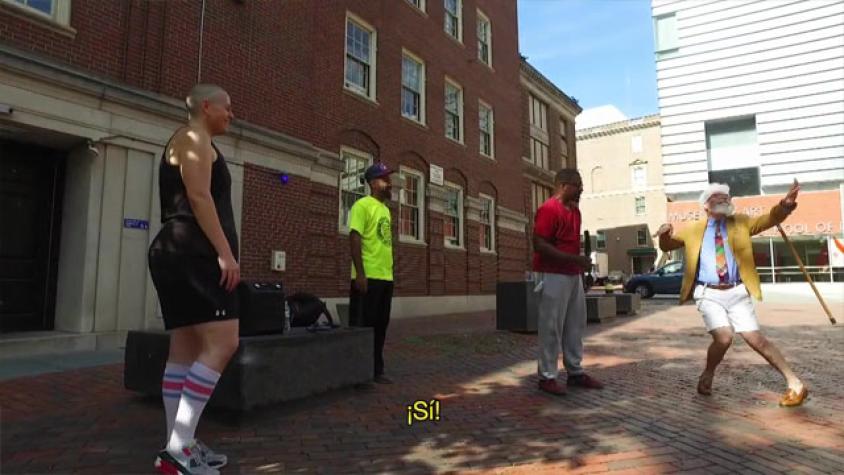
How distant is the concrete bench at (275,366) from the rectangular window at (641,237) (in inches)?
1858

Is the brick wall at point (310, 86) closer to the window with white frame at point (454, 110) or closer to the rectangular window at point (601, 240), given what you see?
the window with white frame at point (454, 110)

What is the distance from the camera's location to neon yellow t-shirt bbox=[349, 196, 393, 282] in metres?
4.85

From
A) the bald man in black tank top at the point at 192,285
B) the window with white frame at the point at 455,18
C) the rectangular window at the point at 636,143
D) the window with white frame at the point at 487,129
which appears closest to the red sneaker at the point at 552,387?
the bald man in black tank top at the point at 192,285

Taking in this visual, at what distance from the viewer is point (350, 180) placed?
12.8 meters

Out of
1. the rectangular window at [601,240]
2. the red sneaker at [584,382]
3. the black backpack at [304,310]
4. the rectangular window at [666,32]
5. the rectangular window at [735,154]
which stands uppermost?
the rectangular window at [666,32]

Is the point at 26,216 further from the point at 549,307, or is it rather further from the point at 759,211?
the point at 759,211

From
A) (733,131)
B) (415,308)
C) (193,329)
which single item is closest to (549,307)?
(193,329)

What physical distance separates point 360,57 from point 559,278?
1051 centimetres

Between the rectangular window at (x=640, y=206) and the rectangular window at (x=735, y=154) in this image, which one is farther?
the rectangular window at (x=640, y=206)

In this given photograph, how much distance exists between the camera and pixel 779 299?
2234cm

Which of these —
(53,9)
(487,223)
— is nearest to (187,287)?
(53,9)

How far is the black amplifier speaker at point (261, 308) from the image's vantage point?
397cm

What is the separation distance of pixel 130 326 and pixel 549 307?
20.0 feet

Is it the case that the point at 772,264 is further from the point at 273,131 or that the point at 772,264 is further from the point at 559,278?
the point at 559,278
